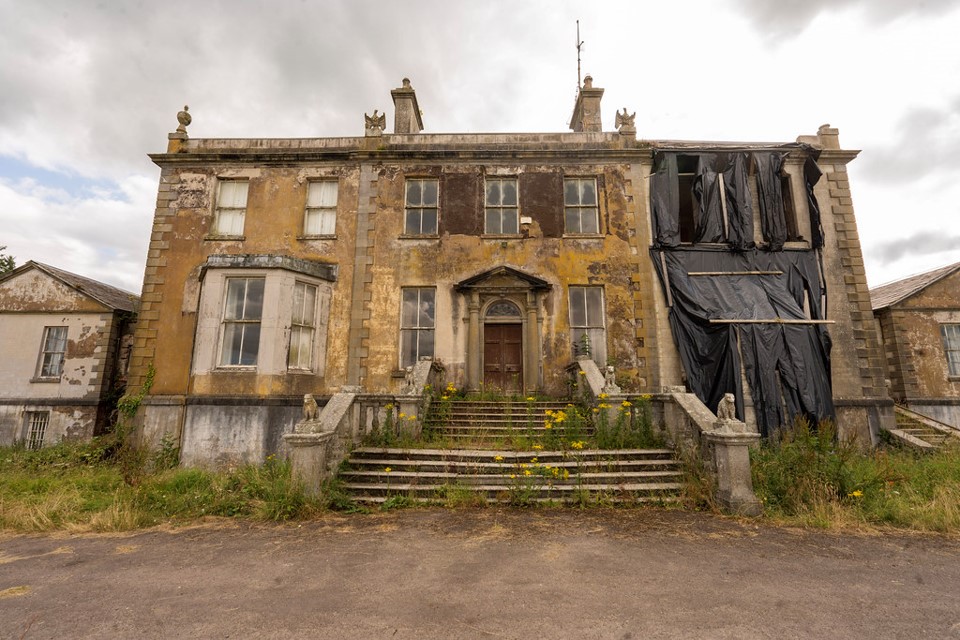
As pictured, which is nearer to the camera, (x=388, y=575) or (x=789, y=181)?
(x=388, y=575)

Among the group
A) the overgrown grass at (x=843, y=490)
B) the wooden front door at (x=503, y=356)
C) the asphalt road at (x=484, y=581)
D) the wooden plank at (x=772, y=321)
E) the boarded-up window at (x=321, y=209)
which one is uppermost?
the boarded-up window at (x=321, y=209)

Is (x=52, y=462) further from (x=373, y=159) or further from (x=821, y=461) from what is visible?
(x=821, y=461)

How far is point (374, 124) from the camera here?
13.3 m

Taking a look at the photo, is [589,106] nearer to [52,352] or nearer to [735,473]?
[735,473]

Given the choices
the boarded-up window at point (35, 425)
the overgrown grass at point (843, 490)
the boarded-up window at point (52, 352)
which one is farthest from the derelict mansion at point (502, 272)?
the boarded-up window at point (35, 425)

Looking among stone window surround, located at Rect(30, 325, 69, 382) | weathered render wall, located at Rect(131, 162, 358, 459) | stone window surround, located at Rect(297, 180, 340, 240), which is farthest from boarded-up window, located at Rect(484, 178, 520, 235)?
stone window surround, located at Rect(30, 325, 69, 382)

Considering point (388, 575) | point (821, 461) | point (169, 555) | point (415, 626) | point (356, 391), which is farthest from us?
point (356, 391)

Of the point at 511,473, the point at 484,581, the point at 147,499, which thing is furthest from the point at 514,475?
the point at 147,499

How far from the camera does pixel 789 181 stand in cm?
1255

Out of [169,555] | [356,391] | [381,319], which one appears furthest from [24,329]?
[169,555]

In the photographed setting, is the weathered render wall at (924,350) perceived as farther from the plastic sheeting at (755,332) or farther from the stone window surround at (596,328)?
the stone window surround at (596,328)

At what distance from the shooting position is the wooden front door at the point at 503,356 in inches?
466

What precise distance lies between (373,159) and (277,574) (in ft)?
38.0

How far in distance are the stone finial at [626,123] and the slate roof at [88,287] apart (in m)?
18.2
